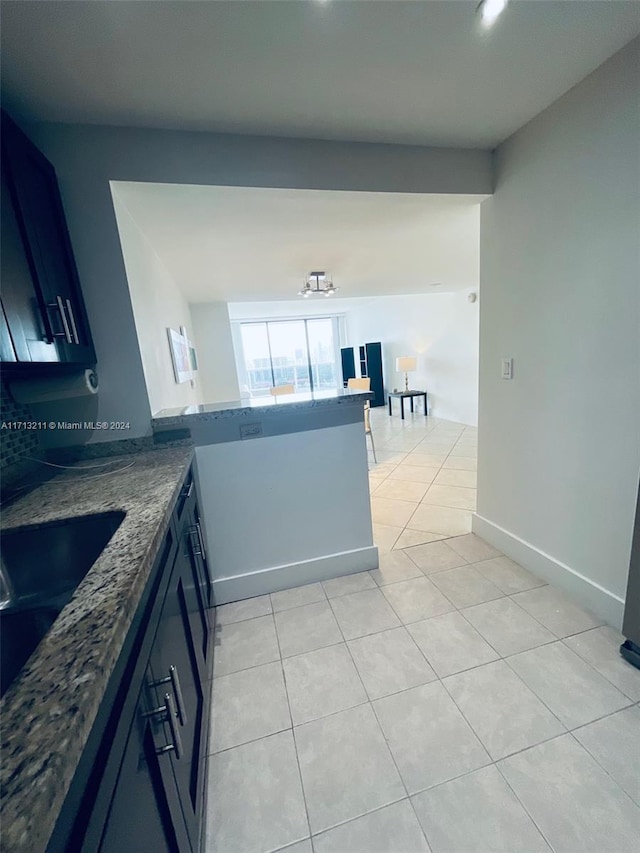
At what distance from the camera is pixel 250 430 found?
190 cm

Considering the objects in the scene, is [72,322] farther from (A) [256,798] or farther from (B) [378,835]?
(B) [378,835]

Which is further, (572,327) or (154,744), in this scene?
(572,327)

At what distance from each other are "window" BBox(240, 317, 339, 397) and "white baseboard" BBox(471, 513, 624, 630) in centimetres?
686

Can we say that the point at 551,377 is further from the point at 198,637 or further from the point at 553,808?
the point at 198,637

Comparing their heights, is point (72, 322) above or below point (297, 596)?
above

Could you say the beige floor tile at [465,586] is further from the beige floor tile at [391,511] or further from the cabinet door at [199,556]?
the cabinet door at [199,556]

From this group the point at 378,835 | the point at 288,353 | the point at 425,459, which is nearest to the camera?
the point at 378,835

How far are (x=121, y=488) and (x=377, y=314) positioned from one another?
7740mm

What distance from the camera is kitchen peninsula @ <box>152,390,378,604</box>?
6.17 ft

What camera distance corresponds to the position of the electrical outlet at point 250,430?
6.19 ft

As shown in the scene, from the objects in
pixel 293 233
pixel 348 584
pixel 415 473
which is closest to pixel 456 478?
pixel 415 473

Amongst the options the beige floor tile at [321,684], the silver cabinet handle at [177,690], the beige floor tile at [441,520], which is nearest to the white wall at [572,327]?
the beige floor tile at [441,520]

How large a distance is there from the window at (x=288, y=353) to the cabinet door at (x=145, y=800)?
8.43 m

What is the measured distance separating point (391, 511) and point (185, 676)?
2251mm
